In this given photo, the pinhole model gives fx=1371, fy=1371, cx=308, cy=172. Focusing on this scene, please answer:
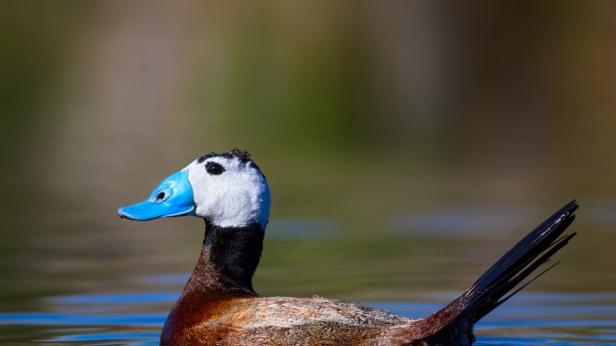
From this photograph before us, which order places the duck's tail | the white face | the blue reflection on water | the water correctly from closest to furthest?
the duck's tail → the white face → the blue reflection on water → the water

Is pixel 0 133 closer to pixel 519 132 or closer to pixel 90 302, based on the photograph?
pixel 519 132

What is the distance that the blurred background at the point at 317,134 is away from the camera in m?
10.7

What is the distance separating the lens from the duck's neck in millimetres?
7504

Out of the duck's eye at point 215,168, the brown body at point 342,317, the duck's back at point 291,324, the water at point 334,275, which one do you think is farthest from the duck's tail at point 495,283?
the duck's eye at point 215,168

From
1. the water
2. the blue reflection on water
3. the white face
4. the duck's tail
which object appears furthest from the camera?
the water

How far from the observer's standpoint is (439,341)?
21.0 ft

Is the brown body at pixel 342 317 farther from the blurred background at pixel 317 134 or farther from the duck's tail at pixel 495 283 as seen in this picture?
the blurred background at pixel 317 134

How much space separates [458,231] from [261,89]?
10751 millimetres

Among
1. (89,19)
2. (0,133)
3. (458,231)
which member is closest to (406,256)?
(458,231)

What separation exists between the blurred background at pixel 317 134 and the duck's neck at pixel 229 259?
1.34 metres

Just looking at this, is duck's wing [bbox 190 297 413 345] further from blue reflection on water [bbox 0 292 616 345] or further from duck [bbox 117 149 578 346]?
blue reflection on water [bbox 0 292 616 345]

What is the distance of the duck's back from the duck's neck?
0.42 meters

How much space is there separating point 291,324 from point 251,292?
0.96m

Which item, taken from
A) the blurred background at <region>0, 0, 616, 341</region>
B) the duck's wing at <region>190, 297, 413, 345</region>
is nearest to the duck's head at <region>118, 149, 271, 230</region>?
the duck's wing at <region>190, 297, 413, 345</region>
